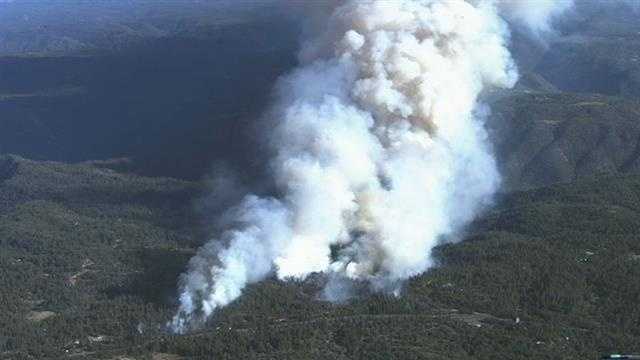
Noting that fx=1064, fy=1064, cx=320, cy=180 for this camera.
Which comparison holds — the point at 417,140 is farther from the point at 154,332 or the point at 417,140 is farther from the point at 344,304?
the point at 154,332

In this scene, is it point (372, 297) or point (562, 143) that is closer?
point (372, 297)

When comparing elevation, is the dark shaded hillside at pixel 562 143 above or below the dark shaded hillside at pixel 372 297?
above

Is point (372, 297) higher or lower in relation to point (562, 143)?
lower

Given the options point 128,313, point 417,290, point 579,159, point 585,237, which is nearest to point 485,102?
point 579,159

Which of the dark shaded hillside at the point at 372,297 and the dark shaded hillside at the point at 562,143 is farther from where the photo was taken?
the dark shaded hillside at the point at 562,143
